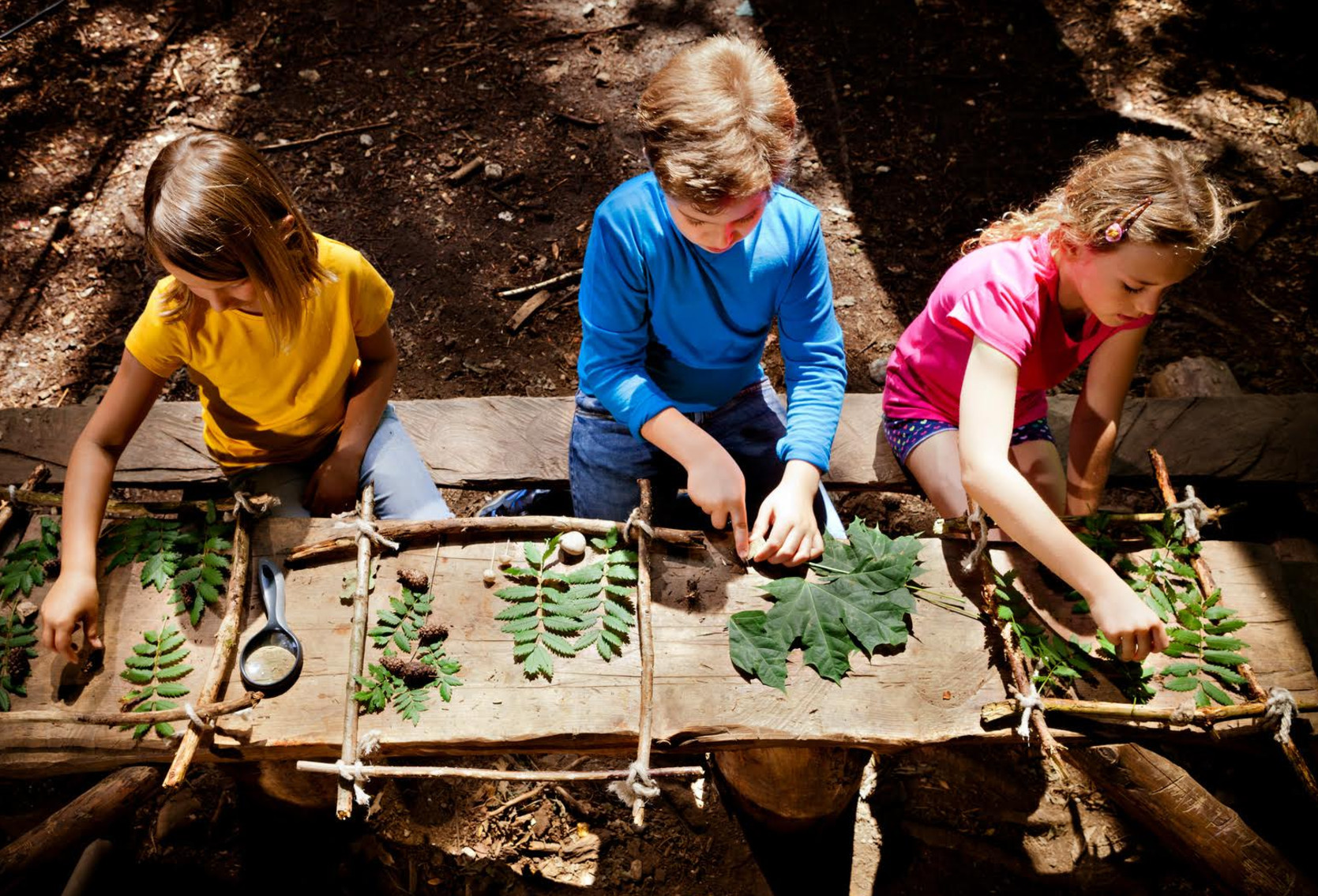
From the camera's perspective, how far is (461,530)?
82.4 inches

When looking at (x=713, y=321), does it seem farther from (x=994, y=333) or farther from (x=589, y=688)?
(x=589, y=688)

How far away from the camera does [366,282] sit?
2297 mm

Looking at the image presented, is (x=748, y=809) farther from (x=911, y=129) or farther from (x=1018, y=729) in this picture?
(x=911, y=129)

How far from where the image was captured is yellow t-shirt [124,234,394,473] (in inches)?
82.7

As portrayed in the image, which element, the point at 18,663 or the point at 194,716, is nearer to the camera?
the point at 194,716

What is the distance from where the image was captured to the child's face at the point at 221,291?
1.86 metres

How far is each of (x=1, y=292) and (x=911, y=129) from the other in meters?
4.36

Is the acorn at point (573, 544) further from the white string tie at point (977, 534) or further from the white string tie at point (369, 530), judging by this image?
the white string tie at point (977, 534)

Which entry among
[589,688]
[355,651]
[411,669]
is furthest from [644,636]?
[355,651]

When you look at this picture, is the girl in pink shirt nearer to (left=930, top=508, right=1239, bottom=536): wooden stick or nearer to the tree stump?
(left=930, top=508, right=1239, bottom=536): wooden stick

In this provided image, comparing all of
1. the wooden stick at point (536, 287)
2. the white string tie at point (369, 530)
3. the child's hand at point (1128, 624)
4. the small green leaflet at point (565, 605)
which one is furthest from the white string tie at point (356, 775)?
the wooden stick at point (536, 287)

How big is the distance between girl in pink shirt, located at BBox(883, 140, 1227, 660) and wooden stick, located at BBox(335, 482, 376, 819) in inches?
57.6

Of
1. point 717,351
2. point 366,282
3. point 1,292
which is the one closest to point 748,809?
point 717,351

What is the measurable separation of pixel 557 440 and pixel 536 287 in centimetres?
122
